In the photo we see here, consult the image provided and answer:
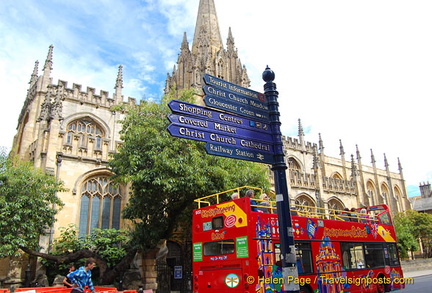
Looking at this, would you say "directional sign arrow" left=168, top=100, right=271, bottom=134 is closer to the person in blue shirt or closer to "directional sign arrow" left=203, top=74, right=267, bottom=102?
"directional sign arrow" left=203, top=74, right=267, bottom=102

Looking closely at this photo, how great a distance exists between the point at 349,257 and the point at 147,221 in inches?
361

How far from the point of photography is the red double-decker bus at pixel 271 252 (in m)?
8.37

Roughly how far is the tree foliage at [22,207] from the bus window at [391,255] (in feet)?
46.9

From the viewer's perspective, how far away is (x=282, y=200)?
6246 mm

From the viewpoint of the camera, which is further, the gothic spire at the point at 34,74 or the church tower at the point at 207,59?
the church tower at the point at 207,59

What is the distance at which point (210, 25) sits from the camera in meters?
40.3

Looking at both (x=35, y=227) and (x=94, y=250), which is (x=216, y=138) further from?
(x=94, y=250)

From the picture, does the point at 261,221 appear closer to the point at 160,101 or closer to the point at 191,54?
the point at 160,101

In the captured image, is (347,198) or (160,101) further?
(347,198)

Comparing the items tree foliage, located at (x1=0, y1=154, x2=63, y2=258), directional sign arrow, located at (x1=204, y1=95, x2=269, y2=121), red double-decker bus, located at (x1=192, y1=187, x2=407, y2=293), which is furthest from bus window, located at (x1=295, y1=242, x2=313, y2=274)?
tree foliage, located at (x1=0, y1=154, x2=63, y2=258)

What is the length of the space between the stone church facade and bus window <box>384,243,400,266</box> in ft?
15.1

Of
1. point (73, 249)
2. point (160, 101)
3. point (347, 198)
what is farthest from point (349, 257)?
point (347, 198)

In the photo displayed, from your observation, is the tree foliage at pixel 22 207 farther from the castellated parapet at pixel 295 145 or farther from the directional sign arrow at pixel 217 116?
the castellated parapet at pixel 295 145

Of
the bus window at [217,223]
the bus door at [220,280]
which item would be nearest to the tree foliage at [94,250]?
the bus door at [220,280]
